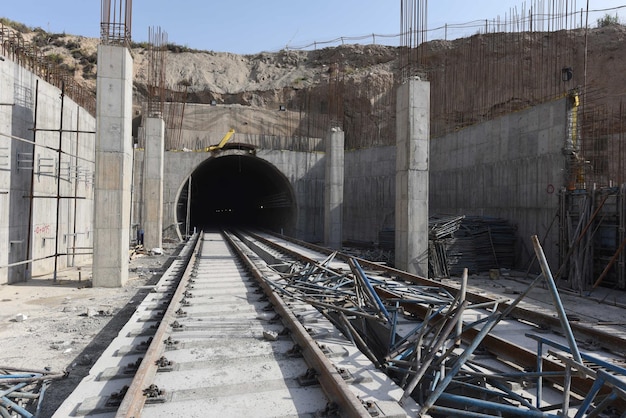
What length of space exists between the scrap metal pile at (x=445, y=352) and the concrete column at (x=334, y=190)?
41.7ft

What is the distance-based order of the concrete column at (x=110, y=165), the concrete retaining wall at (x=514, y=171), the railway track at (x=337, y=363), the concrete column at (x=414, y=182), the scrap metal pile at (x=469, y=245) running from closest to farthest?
1. the railway track at (x=337, y=363)
2. the concrete column at (x=110, y=165)
3. the concrete column at (x=414, y=182)
4. the concrete retaining wall at (x=514, y=171)
5. the scrap metal pile at (x=469, y=245)

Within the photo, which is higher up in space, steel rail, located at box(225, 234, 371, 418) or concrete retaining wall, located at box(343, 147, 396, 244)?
concrete retaining wall, located at box(343, 147, 396, 244)

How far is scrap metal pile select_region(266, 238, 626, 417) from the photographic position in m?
3.41

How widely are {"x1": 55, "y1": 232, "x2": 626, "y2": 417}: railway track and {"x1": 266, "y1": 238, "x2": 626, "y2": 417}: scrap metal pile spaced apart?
18mm

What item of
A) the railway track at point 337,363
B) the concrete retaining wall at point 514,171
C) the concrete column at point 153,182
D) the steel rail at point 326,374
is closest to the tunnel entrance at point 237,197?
the concrete column at point 153,182

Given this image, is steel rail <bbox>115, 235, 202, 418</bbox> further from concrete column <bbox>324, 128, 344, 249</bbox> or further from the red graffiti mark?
concrete column <bbox>324, 128, 344, 249</bbox>

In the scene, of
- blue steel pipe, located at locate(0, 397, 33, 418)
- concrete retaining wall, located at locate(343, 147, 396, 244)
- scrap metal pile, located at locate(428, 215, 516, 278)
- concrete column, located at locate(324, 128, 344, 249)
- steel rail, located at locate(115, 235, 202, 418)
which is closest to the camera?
steel rail, located at locate(115, 235, 202, 418)

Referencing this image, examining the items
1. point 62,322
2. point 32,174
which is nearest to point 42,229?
point 32,174

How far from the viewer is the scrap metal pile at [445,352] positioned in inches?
134

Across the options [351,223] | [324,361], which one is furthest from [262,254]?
[324,361]

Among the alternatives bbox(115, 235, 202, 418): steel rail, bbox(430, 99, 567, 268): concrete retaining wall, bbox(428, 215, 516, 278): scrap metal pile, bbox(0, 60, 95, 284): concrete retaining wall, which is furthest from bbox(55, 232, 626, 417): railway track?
bbox(430, 99, 567, 268): concrete retaining wall

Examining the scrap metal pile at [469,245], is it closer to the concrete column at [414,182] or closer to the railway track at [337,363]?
the concrete column at [414,182]

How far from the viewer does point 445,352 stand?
4.11 meters

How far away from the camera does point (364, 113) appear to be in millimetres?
36781
